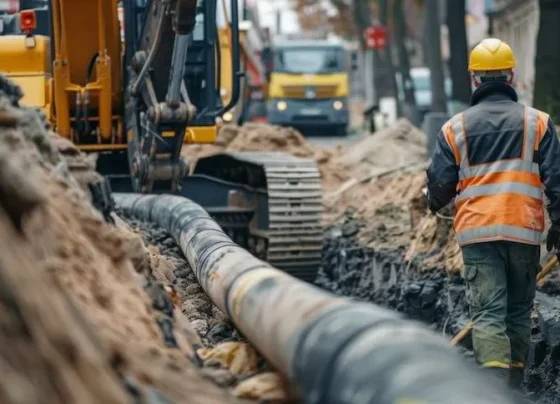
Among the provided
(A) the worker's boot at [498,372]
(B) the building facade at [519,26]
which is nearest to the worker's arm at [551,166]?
(A) the worker's boot at [498,372]

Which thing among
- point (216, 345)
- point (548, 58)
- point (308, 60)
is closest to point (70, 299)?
point (216, 345)

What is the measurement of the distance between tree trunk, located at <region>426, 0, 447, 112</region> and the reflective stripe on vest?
21.9m

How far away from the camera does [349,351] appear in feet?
14.9

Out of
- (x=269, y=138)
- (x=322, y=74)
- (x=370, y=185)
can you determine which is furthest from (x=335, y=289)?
(x=322, y=74)

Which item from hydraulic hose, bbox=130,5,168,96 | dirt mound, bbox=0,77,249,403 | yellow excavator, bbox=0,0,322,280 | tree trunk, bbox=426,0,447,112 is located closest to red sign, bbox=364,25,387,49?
tree trunk, bbox=426,0,447,112

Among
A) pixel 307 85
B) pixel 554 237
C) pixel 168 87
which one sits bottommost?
pixel 307 85

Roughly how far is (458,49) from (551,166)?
1968 centimetres

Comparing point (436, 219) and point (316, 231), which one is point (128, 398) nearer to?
point (436, 219)

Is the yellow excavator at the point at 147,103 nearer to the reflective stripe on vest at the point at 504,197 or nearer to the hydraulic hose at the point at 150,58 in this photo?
the hydraulic hose at the point at 150,58

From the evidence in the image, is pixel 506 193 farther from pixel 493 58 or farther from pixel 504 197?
pixel 493 58

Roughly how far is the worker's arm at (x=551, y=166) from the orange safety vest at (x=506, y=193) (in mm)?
36

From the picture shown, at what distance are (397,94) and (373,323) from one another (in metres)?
37.9

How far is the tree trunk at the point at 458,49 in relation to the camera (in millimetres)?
26516

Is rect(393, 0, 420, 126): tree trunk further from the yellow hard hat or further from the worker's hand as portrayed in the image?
the yellow hard hat
